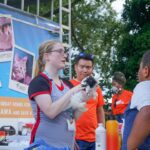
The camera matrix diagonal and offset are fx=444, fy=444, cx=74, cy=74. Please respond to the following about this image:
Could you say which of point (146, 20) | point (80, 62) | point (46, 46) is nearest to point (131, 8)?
point (146, 20)

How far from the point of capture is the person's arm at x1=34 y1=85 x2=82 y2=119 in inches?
117

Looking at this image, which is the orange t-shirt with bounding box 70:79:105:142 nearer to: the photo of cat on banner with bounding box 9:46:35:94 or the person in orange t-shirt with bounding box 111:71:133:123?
the person in orange t-shirt with bounding box 111:71:133:123

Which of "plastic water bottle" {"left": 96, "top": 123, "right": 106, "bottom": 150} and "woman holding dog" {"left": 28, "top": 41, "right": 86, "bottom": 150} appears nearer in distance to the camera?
"woman holding dog" {"left": 28, "top": 41, "right": 86, "bottom": 150}

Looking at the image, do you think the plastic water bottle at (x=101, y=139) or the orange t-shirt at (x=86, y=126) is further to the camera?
the orange t-shirt at (x=86, y=126)

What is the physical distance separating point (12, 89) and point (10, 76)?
0.69ft

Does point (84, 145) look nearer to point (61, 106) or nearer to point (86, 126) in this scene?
point (86, 126)

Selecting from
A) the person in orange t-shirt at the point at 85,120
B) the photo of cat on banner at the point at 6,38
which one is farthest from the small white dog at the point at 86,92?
the photo of cat on banner at the point at 6,38

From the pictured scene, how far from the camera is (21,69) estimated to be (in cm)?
737

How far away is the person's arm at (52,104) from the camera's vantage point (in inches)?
117

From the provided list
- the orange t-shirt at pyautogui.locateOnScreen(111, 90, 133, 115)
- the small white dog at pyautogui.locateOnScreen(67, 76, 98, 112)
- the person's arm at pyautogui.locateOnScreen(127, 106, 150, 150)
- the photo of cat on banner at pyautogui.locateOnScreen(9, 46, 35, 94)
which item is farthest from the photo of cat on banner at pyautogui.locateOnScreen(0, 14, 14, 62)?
the person's arm at pyautogui.locateOnScreen(127, 106, 150, 150)

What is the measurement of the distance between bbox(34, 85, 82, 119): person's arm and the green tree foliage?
12.9 metres

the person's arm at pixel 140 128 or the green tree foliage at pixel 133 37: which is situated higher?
the green tree foliage at pixel 133 37

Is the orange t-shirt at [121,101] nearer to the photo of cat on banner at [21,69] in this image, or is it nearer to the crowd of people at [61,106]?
the photo of cat on banner at [21,69]

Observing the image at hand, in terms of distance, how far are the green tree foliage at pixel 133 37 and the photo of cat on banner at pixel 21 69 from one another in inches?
341
